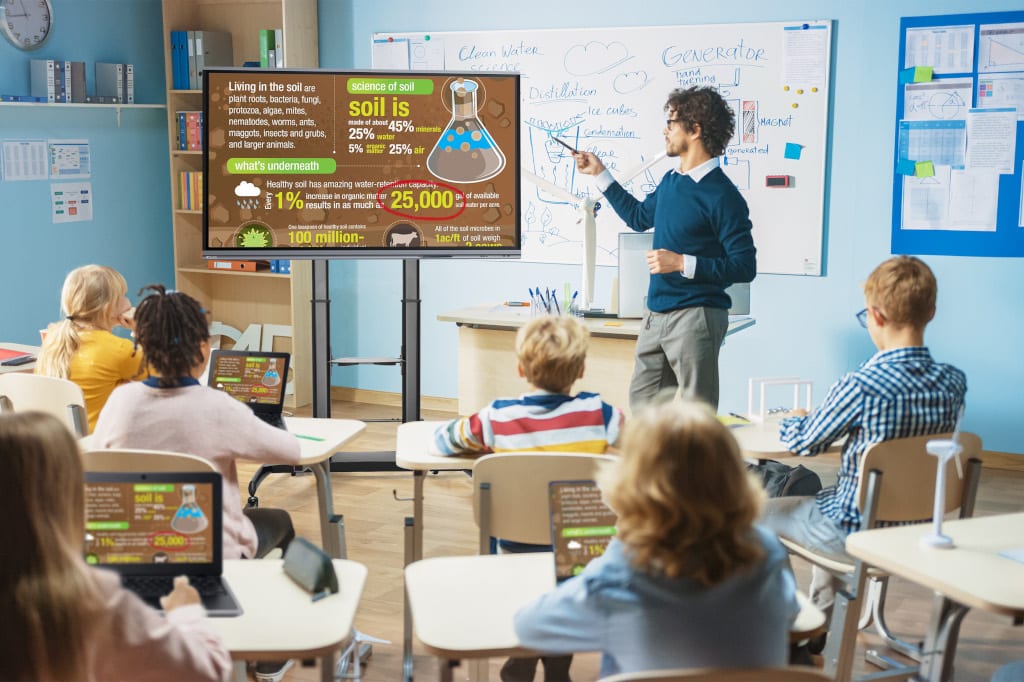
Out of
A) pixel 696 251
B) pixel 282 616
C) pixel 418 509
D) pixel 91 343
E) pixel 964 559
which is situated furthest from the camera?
pixel 696 251

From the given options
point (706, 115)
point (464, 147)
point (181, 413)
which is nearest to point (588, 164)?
point (464, 147)

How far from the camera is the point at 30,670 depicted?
145cm

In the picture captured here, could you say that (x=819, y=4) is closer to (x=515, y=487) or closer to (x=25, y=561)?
(x=515, y=487)

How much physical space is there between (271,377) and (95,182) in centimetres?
338

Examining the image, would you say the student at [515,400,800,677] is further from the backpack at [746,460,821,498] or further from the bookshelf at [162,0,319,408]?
the bookshelf at [162,0,319,408]

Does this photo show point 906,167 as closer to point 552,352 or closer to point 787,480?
point 787,480

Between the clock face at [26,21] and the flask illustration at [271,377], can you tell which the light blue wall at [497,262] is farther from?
the flask illustration at [271,377]

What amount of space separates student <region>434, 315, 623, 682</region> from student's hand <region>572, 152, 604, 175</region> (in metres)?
1.87

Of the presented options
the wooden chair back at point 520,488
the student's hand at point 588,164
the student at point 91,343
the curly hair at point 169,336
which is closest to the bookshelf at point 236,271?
the student's hand at point 588,164

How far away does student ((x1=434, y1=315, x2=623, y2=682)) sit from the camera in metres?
2.69

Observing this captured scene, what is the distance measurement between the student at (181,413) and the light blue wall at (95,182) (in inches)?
133

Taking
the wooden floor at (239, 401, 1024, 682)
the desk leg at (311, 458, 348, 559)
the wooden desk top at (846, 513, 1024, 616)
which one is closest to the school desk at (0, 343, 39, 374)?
the wooden floor at (239, 401, 1024, 682)

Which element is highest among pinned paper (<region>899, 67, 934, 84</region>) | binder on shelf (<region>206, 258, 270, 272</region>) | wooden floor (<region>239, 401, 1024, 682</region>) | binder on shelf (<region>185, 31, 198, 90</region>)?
binder on shelf (<region>185, 31, 198, 90</region>)

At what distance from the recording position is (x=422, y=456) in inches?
117
